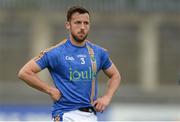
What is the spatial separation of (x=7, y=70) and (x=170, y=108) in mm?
18225

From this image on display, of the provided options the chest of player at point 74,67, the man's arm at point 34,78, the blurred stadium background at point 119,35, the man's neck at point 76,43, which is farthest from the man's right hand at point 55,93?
the blurred stadium background at point 119,35

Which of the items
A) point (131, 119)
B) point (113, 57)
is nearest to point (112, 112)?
point (131, 119)

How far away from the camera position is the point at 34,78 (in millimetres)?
6027

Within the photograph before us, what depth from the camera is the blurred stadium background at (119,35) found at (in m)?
30.2

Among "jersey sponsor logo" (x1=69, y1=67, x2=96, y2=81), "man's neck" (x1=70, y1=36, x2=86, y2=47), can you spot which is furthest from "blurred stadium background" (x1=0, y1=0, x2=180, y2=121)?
"jersey sponsor logo" (x1=69, y1=67, x2=96, y2=81)

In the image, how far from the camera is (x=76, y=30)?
20.0 ft

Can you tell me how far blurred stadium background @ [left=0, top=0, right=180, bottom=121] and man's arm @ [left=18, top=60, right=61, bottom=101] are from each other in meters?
23.1

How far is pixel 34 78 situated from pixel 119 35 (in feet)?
85.0

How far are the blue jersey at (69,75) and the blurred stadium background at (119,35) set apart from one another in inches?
907

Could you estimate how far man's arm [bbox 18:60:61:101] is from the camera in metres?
6.01

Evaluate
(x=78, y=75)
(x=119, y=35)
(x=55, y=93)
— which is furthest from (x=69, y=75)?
(x=119, y=35)

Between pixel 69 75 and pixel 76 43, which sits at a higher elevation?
pixel 76 43

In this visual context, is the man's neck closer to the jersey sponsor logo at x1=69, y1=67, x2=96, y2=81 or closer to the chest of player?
the chest of player

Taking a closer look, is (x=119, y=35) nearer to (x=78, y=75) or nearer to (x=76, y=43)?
(x=76, y=43)
